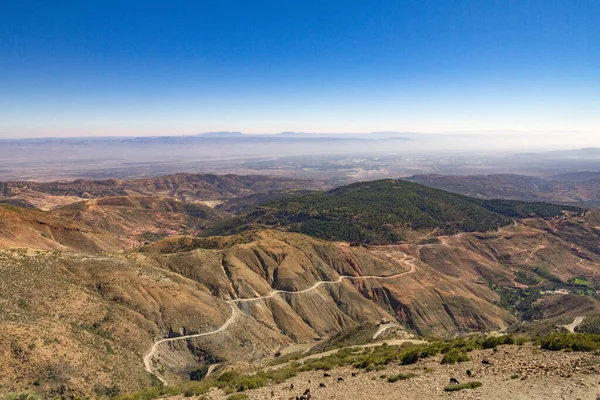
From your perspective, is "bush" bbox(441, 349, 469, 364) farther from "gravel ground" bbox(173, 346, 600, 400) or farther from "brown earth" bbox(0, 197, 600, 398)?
"brown earth" bbox(0, 197, 600, 398)

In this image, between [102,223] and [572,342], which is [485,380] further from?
[102,223]

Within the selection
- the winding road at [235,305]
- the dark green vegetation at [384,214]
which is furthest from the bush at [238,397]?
the dark green vegetation at [384,214]

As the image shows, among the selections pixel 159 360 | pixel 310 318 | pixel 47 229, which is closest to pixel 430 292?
pixel 310 318

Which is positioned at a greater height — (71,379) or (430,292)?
(71,379)

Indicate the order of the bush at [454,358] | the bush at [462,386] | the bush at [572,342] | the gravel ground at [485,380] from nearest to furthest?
the gravel ground at [485,380] < the bush at [462,386] < the bush at [572,342] < the bush at [454,358]

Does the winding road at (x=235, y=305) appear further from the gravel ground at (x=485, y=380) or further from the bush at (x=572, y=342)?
the bush at (x=572, y=342)

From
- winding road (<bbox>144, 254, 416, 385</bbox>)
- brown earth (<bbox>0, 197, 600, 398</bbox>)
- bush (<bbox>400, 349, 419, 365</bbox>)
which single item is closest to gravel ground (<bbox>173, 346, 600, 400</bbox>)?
bush (<bbox>400, 349, 419, 365</bbox>)

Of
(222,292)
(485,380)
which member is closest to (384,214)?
(222,292)

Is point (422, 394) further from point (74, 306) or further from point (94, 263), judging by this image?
point (94, 263)
